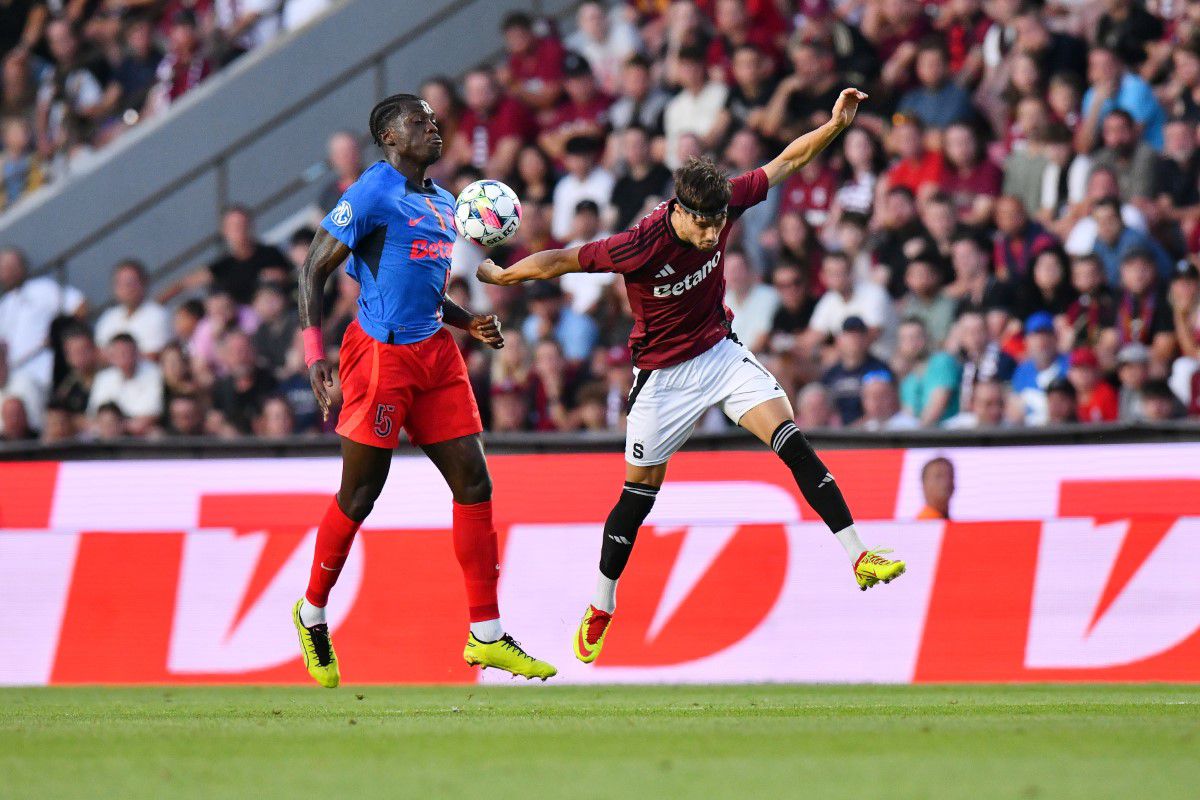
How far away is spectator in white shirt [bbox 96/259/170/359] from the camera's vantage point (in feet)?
55.3

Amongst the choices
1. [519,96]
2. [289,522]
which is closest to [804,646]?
[289,522]

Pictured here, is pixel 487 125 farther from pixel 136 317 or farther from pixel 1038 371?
pixel 1038 371

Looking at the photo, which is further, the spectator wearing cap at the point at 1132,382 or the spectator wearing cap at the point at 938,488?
the spectator wearing cap at the point at 1132,382

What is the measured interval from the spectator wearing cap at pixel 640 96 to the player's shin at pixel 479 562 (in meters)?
7.78

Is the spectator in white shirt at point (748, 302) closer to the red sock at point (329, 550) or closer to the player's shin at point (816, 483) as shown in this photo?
the player's shin at point (816, 483)

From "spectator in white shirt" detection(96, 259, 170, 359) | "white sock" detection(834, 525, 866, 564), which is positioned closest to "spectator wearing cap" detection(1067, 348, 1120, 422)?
"white sock" detection(834, 525, 866, 564)

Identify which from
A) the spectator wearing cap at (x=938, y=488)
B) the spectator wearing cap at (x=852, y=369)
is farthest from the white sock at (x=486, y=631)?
the spectator wearing cap at (x=852, y=369)

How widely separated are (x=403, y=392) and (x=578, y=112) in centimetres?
837

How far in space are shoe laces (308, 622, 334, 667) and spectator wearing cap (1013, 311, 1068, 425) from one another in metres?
6.01

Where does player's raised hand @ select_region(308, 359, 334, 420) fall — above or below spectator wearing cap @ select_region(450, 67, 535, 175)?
below

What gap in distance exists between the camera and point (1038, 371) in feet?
42.9

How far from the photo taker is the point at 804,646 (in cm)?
1117

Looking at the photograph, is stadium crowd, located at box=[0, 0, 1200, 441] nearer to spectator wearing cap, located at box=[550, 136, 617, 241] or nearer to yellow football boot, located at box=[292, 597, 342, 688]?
spectator wearing cap, located at box=[550, 136, 617, 241]

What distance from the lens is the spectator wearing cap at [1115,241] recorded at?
1340 cm
